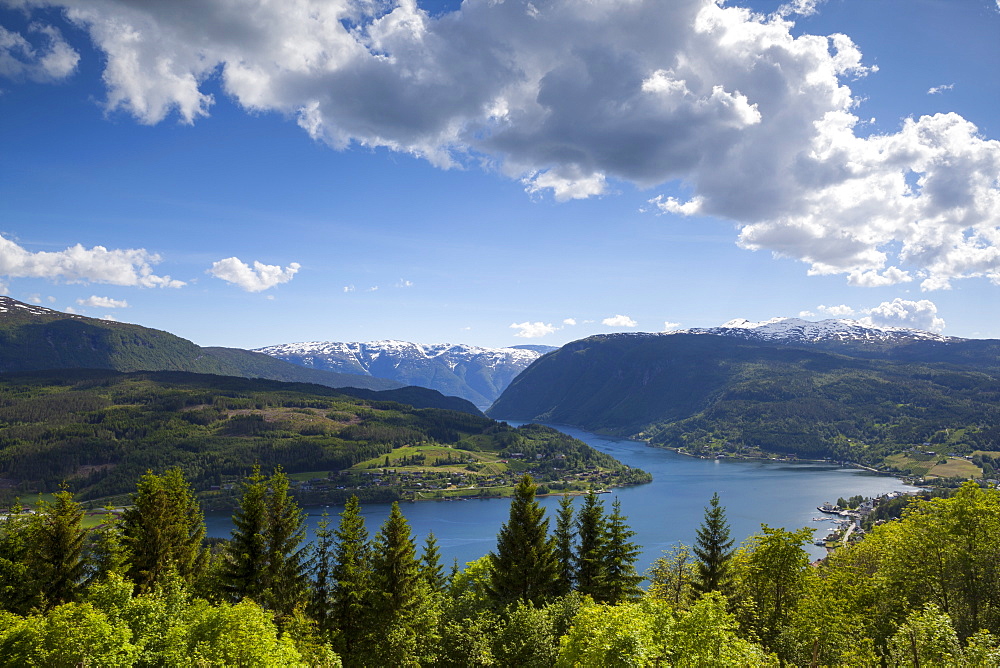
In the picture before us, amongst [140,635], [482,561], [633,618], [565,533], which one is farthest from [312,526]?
[633,618]

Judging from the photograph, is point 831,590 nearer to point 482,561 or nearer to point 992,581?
point 992,581

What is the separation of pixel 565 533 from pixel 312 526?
4389 inches

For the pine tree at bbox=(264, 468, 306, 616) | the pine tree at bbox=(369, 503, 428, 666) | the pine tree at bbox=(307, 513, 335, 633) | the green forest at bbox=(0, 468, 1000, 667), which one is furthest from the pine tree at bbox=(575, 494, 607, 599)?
the pine tree at bbox=(264, 468, 306, 616)

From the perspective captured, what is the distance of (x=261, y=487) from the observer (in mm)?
32156

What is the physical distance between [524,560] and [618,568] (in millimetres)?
6489

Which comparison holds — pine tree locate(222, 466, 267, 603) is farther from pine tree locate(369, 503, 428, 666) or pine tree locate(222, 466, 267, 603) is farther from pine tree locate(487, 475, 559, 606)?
pine tree locate(487, 475, 559, 606)

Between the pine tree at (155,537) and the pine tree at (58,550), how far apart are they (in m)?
2.38

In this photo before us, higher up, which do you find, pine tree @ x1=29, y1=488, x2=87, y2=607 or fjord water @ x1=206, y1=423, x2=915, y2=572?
pine tree @ x1=29, y1=488, x2=87, y2=607

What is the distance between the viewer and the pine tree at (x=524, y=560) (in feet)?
119

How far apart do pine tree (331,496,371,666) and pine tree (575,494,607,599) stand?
47.4ft

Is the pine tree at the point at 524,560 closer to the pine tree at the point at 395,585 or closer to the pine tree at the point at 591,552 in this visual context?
the pine tree at the point at 591,552

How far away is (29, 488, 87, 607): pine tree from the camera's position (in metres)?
28.5

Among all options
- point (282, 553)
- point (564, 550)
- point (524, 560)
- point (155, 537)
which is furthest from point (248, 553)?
point (564, 550)

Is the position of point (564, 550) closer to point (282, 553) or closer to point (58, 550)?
point (282, 553)
